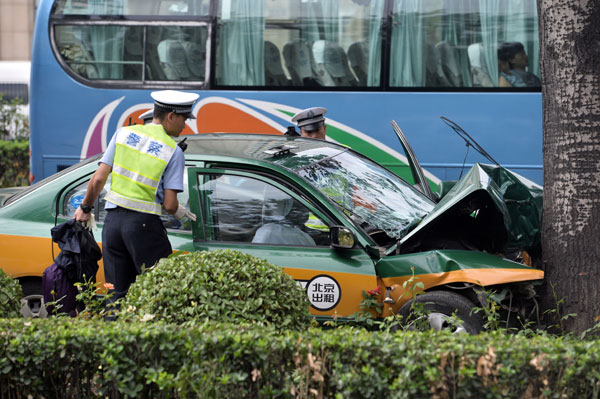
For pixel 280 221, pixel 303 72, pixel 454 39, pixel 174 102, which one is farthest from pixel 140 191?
pixel 454 39

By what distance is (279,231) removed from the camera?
18.4ft

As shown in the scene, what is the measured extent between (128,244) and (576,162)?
284cm

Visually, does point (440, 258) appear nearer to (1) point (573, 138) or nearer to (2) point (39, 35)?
(1) point (573, 138)

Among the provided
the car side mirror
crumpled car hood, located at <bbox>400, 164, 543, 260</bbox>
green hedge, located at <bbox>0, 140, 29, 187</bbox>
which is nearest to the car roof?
the car side mirror

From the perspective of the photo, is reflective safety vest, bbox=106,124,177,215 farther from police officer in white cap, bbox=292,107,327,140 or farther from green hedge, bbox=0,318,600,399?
police officer in white cap, bbox=292,107,327,140

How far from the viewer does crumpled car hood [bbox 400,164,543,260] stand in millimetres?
5359

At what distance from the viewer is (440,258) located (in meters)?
5.28

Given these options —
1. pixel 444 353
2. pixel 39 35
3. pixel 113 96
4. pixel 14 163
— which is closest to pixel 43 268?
pixel 444 353

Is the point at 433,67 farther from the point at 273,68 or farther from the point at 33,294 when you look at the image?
the point at 33,294

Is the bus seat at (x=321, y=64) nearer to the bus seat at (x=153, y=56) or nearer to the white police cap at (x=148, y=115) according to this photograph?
the bus seat at (x=153, y=56)

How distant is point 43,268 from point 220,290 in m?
2.10

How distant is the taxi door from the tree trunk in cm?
122

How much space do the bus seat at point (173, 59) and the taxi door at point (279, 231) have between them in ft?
16.6

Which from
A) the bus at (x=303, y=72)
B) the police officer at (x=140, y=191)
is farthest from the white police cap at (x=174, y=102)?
the bus at (x=303, y=72)
